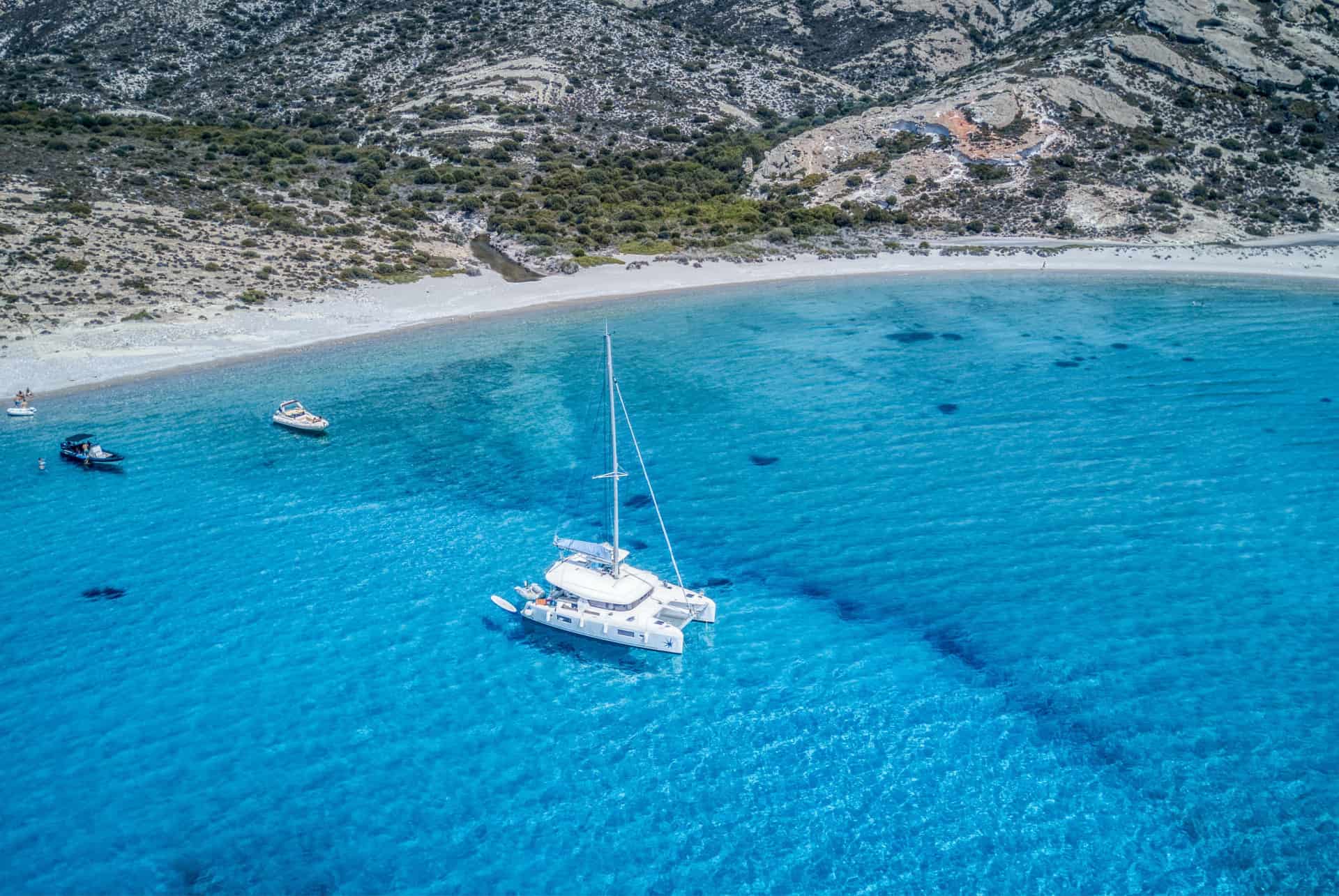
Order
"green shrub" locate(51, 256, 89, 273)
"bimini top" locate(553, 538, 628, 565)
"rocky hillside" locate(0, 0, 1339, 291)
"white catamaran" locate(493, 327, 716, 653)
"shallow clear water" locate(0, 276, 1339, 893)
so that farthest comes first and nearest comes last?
"rocky hillside" locate(0, 0, 1339, 291) < "green shrub" locate(51, 256, 89, 273) < "bimini top" locate(553, 538, 628, 565) < "white catamaran" locate(493, 327, 716, 653) < "shallow clear water" locate(0, 276, 1339, 893)

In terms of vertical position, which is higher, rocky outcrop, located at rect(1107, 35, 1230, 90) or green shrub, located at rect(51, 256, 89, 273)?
rocky outcrop, located at rect(1107, 35, 1230, 90)

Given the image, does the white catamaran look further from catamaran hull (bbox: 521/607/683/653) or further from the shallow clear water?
the shallow clear water

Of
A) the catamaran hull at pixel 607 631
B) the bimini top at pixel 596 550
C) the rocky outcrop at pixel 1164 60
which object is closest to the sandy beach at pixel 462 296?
the rocky outcrop at pixel 1164 60

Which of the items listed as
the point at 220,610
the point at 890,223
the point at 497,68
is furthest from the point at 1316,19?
the point at 220,610

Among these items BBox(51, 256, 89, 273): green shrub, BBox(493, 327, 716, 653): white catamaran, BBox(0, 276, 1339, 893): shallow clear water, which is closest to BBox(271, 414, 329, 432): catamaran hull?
BBox(0, 276, 1339, 893): shallow clear water

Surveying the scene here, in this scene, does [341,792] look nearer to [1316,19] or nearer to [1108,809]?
[1108,809]

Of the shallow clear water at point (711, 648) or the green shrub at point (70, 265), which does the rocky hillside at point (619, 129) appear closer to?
the green shrub at point (70, 265)
